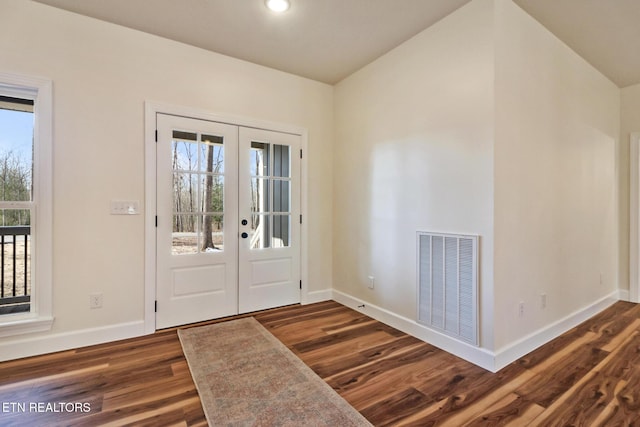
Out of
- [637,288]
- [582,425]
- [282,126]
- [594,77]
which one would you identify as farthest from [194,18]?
[637,288]

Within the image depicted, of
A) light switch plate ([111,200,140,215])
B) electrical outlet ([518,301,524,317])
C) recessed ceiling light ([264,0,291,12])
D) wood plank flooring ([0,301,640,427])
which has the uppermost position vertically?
recessed ceiling light ([264,0,291,12])

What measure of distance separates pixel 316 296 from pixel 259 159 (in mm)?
1757

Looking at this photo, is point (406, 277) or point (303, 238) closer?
point (406, 277)

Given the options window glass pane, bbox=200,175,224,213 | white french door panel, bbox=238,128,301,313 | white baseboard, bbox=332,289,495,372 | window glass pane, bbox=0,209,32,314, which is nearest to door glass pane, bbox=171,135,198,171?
window glass pane, bbox=200,175,224,213

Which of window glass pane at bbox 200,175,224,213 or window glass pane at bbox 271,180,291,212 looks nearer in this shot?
window glass pane at bbox 200,175,224,213

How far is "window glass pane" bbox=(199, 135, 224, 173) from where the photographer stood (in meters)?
3.06

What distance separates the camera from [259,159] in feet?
11.1

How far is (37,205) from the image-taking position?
2377 mm

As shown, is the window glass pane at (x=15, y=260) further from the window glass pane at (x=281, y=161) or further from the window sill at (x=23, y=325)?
the window glass pane at (x=281, y=161)

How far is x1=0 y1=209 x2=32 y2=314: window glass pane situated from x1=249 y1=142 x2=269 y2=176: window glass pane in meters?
1.89

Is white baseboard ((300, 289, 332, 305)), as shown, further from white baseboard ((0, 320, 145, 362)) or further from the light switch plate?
the light switch plate

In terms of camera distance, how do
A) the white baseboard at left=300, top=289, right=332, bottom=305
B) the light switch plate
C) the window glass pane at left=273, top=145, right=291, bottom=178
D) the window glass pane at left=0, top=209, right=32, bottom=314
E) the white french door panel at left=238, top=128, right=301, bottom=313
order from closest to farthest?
the window glass pane at left=0, top=209, right=32, bottom=314 < the light switch plate < the white french door panel at left=238, top=128, right=301, bottom=313 < the window glass pane at left=273, top=145, right=291, bottom=178 < the white baseboard at left=300, top=289, right=332, bottom=305

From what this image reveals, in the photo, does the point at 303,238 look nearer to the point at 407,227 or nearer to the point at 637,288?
the point at 407,227

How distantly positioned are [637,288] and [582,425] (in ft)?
10.6
